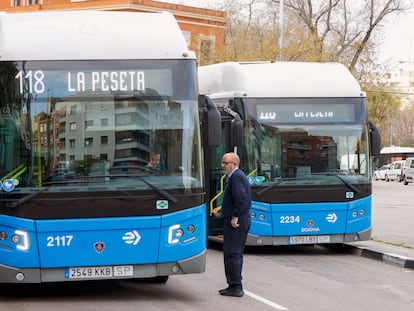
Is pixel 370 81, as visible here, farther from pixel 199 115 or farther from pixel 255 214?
pixel 199 115

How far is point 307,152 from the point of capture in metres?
14.6

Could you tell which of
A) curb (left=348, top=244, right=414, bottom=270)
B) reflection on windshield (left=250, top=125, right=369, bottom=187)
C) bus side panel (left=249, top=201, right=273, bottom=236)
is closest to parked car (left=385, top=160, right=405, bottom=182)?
curb (left=348, top=244, right=414, bottom=270)

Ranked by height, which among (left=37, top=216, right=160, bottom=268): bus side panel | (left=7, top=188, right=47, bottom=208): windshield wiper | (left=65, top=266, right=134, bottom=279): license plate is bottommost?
(left=65, top=266, right=134, bottom=279): license plate

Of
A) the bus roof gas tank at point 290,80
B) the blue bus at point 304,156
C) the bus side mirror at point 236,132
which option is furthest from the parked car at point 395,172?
the bus side mirror at point 236,132

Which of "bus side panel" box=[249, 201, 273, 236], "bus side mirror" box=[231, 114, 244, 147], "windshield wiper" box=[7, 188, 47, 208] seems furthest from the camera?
"bus side panel" box=[249, 201, 273, 236]

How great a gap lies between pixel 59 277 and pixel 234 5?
36.7 m

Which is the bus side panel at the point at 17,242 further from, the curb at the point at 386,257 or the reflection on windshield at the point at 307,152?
the curb at the point at 386,257

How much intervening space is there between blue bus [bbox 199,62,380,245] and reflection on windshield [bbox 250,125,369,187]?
0.02 m

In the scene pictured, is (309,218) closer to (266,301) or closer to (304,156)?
(304,156)

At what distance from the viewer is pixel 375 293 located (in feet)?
35.9

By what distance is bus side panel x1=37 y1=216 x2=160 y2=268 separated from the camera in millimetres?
9344

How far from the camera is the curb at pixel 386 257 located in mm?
13930

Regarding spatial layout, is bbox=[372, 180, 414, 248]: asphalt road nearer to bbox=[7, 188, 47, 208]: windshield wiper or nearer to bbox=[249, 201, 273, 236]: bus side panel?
bbox=[249, 201, 273, 236]: bus side panel

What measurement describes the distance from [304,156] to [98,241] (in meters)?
5.98
